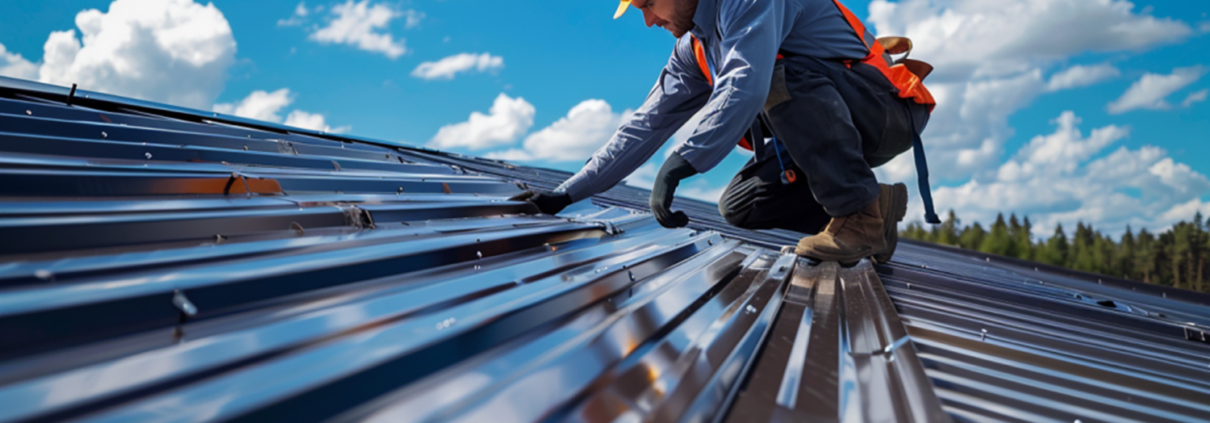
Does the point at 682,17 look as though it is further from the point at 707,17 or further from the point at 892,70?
the point at 892,70

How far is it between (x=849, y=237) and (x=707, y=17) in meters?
1.08

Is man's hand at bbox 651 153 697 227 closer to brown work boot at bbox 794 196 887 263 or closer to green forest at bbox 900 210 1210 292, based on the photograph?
brown work boot at bbox 794 196 887 263

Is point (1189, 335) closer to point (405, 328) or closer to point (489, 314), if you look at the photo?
point (489, 314)

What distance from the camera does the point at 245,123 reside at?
368cm

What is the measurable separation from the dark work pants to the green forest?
39.6 metres

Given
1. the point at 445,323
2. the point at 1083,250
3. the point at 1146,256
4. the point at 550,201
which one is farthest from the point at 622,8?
the point at 1083,250

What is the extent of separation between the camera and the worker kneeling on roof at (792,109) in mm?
2096

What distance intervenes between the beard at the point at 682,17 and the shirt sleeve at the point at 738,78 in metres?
0.29

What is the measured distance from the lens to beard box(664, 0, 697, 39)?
2428 millimetres

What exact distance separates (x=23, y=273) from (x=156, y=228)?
1.23ft

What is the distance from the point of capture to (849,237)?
8.29 ft

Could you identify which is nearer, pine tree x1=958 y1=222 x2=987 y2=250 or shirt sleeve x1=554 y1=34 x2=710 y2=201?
shirt sleeve x1=554 y1=34 x2=710 y2=201

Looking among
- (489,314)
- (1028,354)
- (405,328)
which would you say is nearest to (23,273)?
(405,328)

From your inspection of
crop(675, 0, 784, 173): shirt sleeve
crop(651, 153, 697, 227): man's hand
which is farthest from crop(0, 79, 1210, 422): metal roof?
crop(675, 0, 784, 173): shirt sleeve
